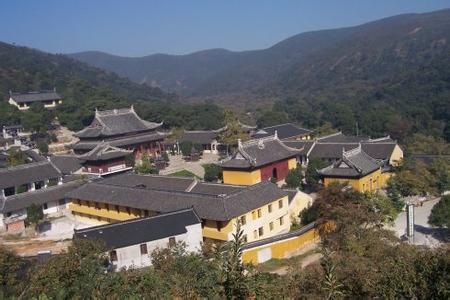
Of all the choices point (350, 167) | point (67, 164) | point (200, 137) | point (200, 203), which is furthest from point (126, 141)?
point (200, 203)

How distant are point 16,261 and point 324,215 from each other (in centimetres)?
1254

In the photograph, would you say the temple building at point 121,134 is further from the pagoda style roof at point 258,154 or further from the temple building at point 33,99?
the temple building at point 33,99

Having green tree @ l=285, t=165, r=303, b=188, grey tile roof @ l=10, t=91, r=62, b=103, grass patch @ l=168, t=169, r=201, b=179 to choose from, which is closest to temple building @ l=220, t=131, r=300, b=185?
green tree @ l=285, t=165, r=303, b=188

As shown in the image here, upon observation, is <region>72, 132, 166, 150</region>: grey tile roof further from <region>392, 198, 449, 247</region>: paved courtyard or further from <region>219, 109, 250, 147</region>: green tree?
<region>392, 198, 449, 247</region>: paved courtyard

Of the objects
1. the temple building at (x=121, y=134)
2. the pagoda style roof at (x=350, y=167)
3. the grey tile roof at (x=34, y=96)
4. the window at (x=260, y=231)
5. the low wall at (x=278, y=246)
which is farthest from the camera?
the grey tile roof at (x=34, y=96)

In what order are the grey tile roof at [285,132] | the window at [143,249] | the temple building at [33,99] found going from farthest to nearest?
1. the temple building at [33,99]
2. the grey tile roof at [285,132]
3. the window at [143,249]

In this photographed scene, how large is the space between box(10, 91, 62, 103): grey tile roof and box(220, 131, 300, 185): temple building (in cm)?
3681

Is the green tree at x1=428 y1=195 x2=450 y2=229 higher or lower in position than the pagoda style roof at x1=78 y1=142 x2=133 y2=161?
lower

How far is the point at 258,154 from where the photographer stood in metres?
32.3

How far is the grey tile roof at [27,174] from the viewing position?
101 feet

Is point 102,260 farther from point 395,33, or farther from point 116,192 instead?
point 395,33

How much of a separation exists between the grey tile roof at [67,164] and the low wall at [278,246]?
1997cm

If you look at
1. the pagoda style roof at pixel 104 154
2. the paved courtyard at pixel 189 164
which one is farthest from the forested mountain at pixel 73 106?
the pagoda style roof at pixel 104 154

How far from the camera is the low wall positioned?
20906 mm
